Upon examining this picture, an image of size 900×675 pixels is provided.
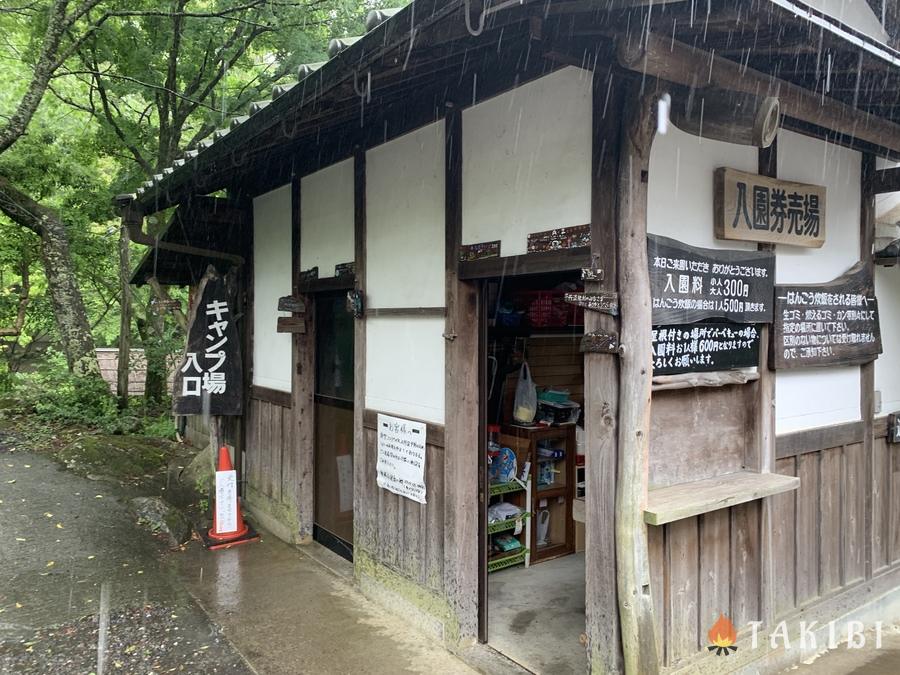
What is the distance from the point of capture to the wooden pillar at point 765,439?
420cm

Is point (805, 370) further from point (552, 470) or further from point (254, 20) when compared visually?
point (254, 20)

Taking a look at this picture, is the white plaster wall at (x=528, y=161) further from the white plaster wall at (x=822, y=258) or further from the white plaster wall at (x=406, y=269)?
the white plaster wall at (x=822, y=258)

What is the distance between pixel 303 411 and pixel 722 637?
15.2ft

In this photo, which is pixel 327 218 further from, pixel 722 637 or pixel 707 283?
pixel 722 637

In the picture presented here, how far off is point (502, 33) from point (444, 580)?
3787mm

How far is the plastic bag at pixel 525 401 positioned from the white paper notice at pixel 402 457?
1.63 m

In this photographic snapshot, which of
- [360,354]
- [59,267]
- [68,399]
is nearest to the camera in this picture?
[360,354]

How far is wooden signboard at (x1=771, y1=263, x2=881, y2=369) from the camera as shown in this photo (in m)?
4.27

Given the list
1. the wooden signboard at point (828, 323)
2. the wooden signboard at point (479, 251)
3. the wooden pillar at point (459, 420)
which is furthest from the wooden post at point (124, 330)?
the wooden signboard at point (828, 323)

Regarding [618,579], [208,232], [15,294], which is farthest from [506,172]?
[15,294]

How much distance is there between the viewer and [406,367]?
5227mm

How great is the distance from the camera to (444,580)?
4762 mm

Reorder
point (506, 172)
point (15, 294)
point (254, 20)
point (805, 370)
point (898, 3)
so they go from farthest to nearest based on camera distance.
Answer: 1. point (15, 294)
2. point (254, 20)
3. point (898, 3)
4. point (805, 370)
5. point (506, 172)

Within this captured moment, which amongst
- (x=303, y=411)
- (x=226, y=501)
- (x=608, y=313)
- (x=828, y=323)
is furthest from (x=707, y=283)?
(x=226, y=501)
